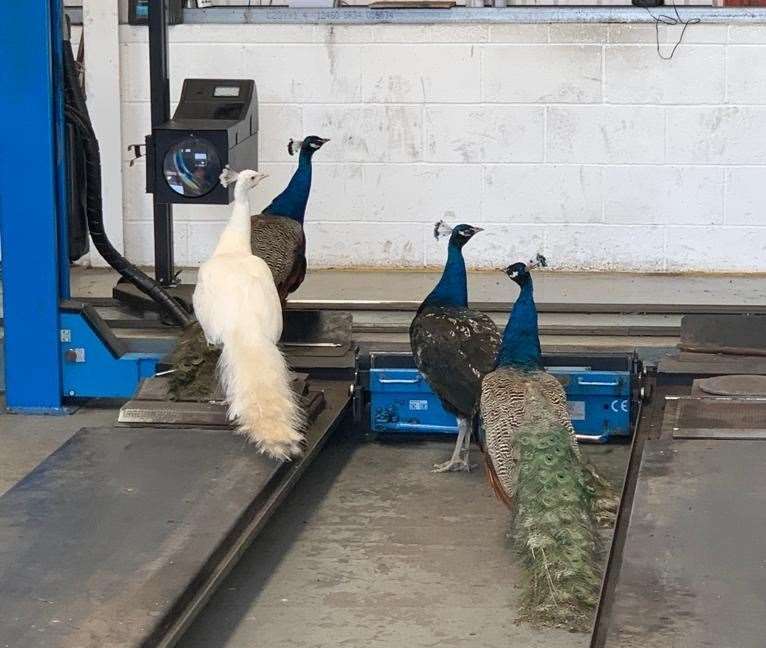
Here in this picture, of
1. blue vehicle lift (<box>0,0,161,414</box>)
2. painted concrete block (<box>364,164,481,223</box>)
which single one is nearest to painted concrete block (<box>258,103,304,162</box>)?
painted concrete block (<box>364,164,481,223</box>)

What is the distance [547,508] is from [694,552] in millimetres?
534

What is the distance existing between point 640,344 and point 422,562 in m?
2.14

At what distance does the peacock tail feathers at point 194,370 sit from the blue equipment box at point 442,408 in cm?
73

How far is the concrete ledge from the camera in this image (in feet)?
28.7

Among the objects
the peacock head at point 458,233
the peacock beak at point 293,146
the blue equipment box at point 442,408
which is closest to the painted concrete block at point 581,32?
the peacock beak at point 293,146

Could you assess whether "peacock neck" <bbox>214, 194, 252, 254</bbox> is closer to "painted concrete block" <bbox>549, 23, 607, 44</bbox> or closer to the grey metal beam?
the grey metal beam

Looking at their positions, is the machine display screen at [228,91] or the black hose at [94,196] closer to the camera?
the black hose at [94,196]

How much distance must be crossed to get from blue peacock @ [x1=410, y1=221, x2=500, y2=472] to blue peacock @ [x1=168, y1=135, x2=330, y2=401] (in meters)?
0.85

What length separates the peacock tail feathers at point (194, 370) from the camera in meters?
6.08

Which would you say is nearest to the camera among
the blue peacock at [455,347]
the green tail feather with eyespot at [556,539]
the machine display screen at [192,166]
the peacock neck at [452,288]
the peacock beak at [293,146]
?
the green tail feather with eyespot at [556,539]

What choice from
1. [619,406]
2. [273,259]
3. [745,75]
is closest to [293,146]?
[273,259]

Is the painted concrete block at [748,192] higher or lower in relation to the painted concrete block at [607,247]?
higher

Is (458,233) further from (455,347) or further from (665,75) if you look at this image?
(665,75)

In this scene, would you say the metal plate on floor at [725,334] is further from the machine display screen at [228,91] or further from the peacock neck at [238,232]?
the machine display screen at [228,91]
